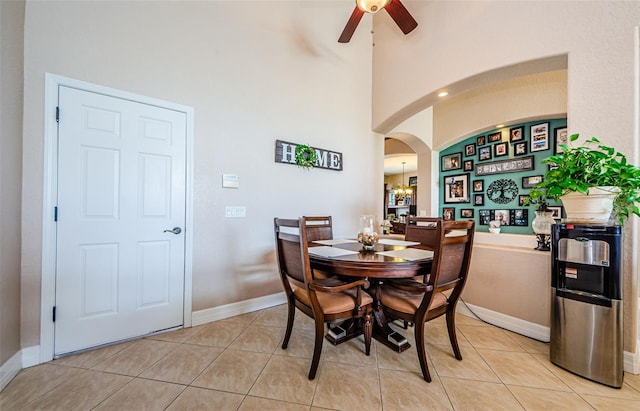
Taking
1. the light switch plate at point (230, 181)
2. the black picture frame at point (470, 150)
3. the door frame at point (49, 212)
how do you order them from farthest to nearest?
the black picture frame at point (470, 150) < the light switch plate at point (230, 181) < the door frame at point (49, 212)

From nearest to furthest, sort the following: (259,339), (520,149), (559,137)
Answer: (259,339) → (559,137) → (520,149)

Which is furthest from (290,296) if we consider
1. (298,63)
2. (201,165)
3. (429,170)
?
(429,170)

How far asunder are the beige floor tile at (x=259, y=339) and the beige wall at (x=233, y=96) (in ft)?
1.68

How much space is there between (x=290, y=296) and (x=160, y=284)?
126cm

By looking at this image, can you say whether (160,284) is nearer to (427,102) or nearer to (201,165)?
(201,165)

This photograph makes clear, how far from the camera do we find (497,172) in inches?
184

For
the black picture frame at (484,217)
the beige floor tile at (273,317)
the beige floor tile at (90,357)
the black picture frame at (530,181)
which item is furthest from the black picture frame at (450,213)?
the beige floor tile at (90,357)

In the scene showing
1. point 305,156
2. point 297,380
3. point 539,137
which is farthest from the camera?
point 539,137

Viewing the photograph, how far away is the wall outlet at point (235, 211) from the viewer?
266 cm

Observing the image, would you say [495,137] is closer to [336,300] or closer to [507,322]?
[507,322]

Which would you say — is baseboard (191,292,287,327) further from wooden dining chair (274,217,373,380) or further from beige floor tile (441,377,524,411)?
beige floor tile (441,377,524,411)

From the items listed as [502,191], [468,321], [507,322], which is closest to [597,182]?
[507,322]

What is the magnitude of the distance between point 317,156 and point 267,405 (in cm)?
256

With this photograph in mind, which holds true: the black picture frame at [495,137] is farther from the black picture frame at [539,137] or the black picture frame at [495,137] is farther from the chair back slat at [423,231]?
the chair back slat at [423,231]
